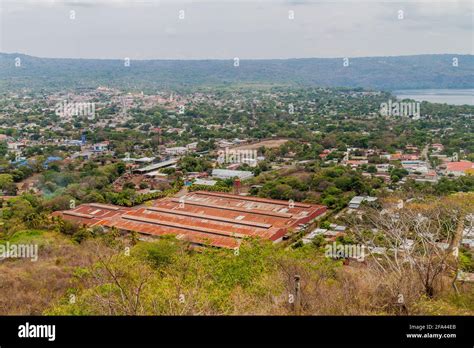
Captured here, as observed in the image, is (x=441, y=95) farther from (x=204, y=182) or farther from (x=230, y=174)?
(x=204, y=182)

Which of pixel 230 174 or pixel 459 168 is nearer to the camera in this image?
pixel 459 168

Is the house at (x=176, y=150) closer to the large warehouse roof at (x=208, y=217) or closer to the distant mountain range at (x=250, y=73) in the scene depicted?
the large warehouse roof at (x=208, y=217)

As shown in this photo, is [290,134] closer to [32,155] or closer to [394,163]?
[394,163]

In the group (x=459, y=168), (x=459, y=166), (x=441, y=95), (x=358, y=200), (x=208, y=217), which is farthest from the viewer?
(x=441, y=95)

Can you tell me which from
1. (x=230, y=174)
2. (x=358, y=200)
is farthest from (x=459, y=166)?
(x=230, y=174)

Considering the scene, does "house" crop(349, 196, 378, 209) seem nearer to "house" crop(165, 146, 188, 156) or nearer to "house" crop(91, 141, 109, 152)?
"house" crop(165, 146, 188, 156)
